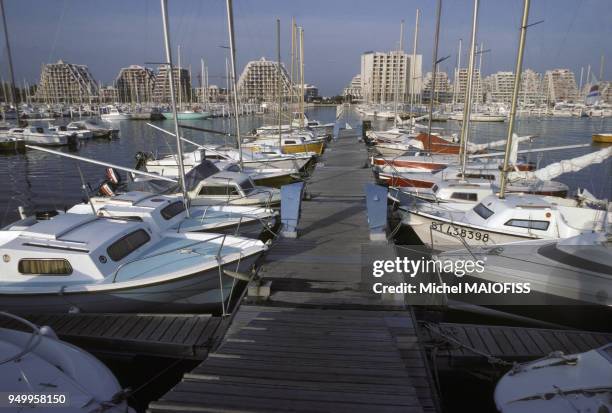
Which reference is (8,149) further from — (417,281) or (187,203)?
(417,281)

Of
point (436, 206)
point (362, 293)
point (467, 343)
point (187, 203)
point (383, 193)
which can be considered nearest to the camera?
point (467, 343)

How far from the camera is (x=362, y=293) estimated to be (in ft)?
25.0

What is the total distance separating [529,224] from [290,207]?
6909mm

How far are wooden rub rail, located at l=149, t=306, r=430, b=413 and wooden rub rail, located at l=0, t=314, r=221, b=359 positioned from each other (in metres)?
1.35

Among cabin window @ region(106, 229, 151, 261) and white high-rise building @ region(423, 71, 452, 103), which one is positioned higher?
white high-rise building @ region(423, 71, 452, 103)

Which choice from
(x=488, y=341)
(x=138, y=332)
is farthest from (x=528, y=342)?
(x=138, y=332)

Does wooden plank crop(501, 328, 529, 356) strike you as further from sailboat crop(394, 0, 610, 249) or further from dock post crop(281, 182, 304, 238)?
dock post crop(281, 182, 304, 238)

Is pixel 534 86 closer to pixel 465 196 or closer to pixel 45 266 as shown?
pixel 465 196

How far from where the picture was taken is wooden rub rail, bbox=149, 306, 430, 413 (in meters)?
4.04

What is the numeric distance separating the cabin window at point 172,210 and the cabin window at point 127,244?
1.66m

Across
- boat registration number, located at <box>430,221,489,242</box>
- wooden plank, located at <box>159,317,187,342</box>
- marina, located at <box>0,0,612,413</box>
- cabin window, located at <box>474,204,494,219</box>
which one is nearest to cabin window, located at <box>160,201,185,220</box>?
marina, located at <box>0,0,612,413</box>

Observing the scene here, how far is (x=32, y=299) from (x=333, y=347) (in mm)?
6837

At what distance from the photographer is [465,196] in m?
15.6

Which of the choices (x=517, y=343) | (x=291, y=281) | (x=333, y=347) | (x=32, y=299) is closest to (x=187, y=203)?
(x=32, y=299)
